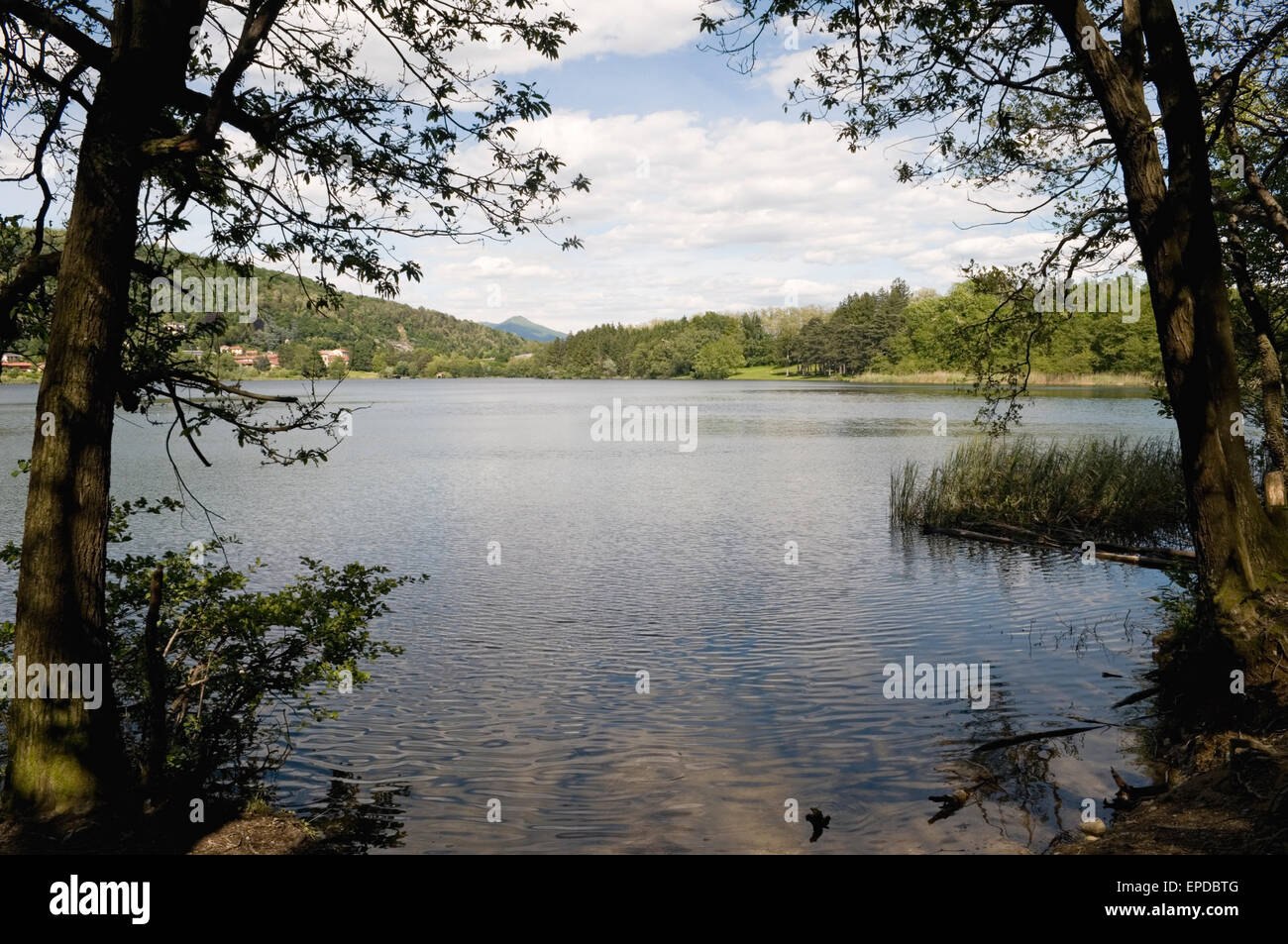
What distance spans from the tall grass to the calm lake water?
156 centimetres

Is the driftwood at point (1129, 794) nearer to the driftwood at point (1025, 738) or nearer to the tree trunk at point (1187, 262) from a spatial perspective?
the driftwood at point (1025, 738)

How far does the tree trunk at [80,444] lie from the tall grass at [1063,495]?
19194 mm

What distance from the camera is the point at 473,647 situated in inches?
511

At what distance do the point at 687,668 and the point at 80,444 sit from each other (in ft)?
26.0

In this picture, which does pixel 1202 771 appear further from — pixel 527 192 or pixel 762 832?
pixel 527 192

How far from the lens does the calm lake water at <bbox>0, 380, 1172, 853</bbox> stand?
7.72 meters

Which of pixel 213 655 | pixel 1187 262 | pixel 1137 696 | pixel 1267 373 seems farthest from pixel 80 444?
pixel 1267 373

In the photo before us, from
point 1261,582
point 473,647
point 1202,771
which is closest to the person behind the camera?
point 1202,771

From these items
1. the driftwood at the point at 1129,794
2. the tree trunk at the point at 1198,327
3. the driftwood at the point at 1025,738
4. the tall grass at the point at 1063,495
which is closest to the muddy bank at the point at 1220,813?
the driftwood at the point at 1129,794

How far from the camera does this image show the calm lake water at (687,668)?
7.72 metres

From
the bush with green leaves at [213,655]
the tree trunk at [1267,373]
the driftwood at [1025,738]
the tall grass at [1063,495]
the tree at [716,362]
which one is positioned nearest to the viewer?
the bush with green leaves at [213,655]

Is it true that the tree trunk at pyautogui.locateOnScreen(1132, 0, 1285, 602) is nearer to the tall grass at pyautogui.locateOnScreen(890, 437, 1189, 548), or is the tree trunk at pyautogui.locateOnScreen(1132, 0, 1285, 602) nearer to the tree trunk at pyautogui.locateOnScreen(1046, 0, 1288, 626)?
the tree trunk at pyautogui.locateOnScreen(1046, 0, 1288, 626)

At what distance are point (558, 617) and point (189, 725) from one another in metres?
7.54
